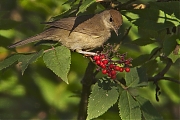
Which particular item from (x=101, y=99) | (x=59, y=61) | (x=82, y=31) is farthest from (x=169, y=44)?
(x=82, y=31)

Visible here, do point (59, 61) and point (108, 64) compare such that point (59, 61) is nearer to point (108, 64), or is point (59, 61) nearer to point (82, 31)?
point (108, 64)

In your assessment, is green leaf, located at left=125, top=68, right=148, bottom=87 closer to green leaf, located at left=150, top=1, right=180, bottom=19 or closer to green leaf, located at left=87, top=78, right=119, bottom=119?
green leaf, located at left=87, top=78, right=119, bottom=119

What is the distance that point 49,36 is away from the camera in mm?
3562

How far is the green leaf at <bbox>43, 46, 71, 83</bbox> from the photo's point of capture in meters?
2.73

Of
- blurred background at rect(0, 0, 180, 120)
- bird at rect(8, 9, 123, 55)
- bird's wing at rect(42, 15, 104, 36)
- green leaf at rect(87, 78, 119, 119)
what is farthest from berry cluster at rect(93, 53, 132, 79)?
blurred background at rect(0, 0, 180, 120)

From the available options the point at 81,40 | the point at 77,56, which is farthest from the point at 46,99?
the point at 81,40

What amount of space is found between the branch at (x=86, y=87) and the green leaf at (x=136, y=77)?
0.30 metres

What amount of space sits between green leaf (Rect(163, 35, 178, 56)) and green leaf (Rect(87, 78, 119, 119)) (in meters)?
0.47

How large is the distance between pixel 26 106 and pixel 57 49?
268 cm

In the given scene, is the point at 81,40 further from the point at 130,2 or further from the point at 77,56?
the point at 130,2

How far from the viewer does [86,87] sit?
343 cm

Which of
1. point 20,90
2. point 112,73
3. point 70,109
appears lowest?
point 70,109

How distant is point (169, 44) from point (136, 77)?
13.8 inches

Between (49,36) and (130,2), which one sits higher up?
(130,2)
